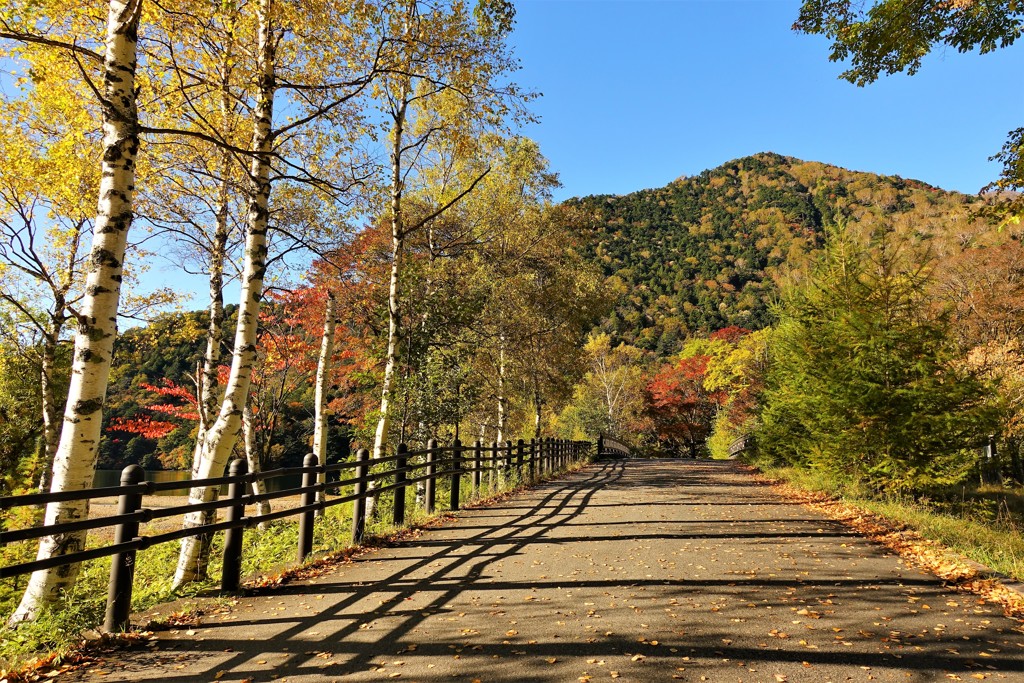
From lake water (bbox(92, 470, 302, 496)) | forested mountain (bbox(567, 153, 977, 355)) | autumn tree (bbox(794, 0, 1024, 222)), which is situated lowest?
lake water (bbox(92, 470, 302, 496))

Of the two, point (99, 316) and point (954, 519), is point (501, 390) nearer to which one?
point (954, 519)

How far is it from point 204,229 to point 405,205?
20.8 feet

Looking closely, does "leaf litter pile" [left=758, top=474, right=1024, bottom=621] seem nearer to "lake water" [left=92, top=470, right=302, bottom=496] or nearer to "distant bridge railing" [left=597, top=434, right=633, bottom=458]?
"distant bridge railing" [left=597, top=434, right=633, bottom=458]

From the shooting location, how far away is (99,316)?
570cm

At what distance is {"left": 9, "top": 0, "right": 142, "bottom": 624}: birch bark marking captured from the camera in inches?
215

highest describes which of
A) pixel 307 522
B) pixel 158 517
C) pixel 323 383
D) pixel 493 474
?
pixel 323 383

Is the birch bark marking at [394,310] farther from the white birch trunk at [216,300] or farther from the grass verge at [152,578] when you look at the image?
the white birch trunk at [216,300]

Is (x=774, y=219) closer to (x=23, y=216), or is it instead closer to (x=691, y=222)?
Answer: (x=691, y=222)

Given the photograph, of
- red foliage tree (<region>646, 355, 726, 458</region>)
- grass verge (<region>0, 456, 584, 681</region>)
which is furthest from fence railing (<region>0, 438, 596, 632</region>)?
red foliage tree (<region>646, 355, 726, 458</region>)

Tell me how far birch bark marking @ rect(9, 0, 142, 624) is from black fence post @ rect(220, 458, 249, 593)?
1.26 metres

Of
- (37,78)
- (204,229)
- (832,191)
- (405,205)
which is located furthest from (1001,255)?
(832,191)

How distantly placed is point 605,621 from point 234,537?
148 inches

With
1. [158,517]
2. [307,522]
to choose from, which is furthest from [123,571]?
[307,522]

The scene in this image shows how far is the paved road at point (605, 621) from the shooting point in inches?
157
